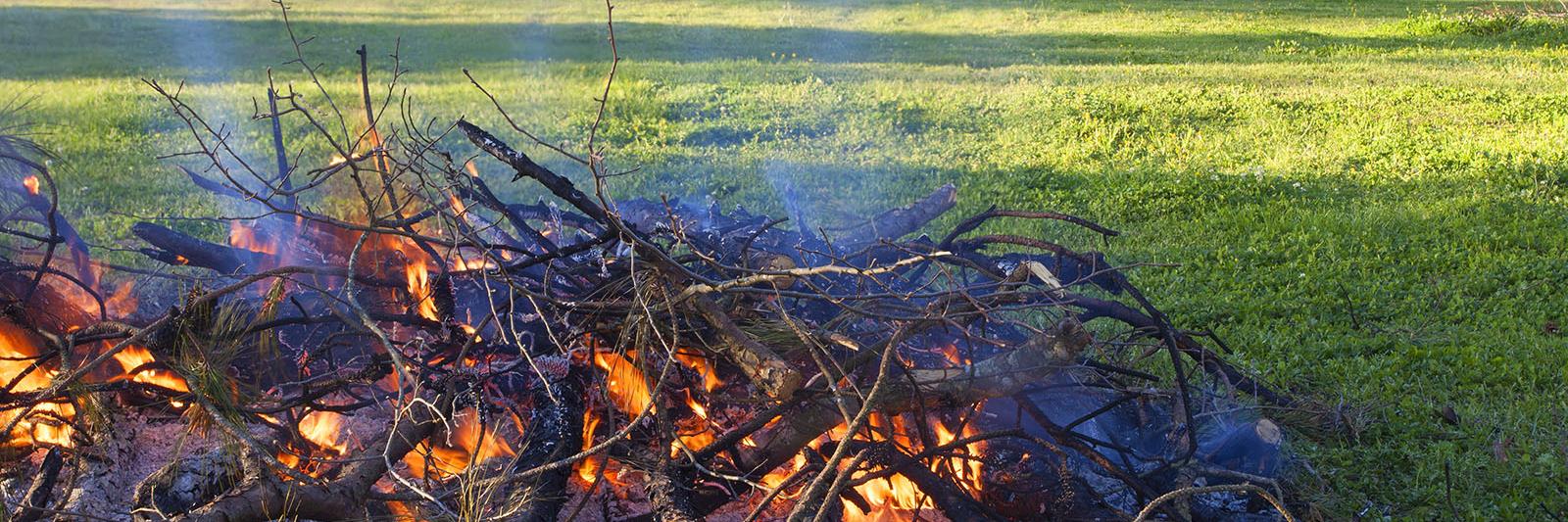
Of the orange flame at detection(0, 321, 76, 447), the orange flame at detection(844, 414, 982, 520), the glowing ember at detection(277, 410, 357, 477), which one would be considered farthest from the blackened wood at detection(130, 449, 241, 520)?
the orange flame at detection(844, 414, 982, 520)

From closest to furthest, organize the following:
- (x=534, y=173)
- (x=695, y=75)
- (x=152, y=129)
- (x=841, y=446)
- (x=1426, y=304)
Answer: (x=841, y=446) < (x=534, y=173) < (x=1426, y=304) < (x=152, y=129) < (x=695, y=75)

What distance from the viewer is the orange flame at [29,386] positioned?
10.9ft

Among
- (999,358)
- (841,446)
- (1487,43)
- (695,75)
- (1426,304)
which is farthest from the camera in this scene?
(1487,43)

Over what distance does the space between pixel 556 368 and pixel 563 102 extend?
7.20 m

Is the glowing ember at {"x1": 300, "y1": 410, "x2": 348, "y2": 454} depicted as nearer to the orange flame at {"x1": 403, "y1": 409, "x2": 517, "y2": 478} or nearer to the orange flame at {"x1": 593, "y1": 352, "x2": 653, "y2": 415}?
the orange flame at {"x1": 403, "y1": 409, "x2": 517, "y2": 478}

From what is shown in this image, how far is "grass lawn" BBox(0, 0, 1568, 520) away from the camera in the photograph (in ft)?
14.7

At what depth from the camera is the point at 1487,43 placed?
496 inches

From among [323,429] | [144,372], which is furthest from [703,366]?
[144,372]

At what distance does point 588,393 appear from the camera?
340 centimetres

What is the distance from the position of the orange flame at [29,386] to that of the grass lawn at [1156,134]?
3.14 meters

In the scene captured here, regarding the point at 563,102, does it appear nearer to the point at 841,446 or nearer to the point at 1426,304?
the point at 1426,304

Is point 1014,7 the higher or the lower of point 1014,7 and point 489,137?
the lower

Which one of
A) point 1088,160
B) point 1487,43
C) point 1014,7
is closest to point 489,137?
point 1088,160

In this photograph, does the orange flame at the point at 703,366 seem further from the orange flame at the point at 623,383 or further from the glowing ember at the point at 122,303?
the glowing ember at the point at 122,303
